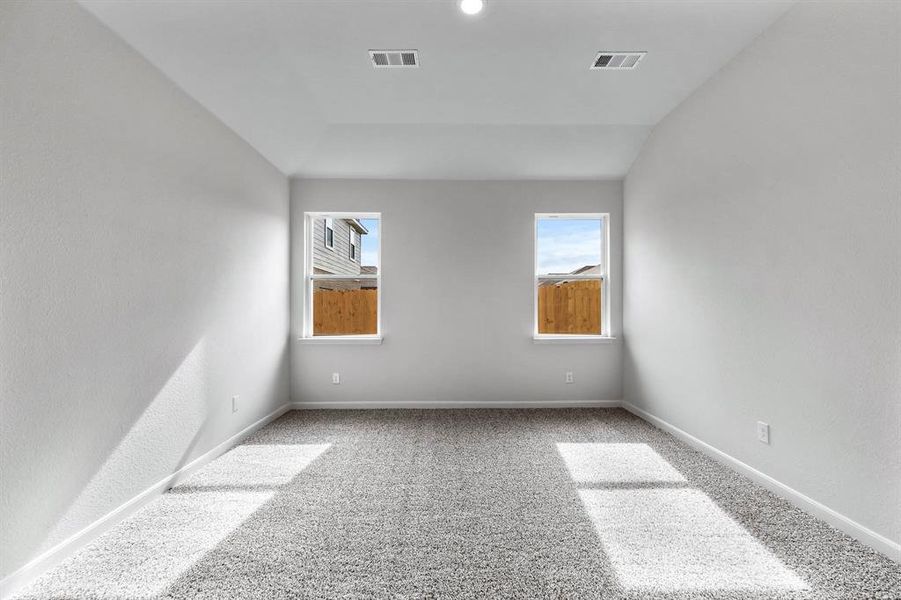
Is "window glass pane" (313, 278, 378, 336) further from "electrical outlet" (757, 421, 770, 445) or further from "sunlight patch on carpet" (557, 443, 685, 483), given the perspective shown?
"electrical outlet" (757, 421, 770, 445)

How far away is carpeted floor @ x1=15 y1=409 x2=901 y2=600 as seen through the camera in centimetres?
157

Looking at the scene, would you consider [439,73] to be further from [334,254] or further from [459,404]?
[459,404]

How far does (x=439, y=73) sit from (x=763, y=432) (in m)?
3.07

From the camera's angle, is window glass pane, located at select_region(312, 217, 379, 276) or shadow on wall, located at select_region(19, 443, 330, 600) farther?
window glass pane, located at select_region(312, 217, 379, 276)

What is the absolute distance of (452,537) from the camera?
188 cm

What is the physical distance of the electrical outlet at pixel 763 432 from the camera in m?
2.36

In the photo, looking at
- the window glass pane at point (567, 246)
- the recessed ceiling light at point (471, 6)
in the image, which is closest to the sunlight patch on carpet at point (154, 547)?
the recessed ceiling light at point (471, 6)

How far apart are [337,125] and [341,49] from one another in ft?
3.75

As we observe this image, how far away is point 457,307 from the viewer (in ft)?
14.0

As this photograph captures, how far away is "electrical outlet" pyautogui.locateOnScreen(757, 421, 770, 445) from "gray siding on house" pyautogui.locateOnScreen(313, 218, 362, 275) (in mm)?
3582

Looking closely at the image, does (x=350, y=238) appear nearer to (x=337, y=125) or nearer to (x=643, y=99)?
(x=337, y=125)

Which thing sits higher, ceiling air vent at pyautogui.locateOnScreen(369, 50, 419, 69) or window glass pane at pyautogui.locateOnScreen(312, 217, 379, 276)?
ceiling air vent at pyautogui.locateOnScreen(369, 50, 419, 69)

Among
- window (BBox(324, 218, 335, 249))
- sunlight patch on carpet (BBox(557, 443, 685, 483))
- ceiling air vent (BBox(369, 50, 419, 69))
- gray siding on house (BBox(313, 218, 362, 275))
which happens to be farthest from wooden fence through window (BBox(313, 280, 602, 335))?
ceiling air vent (BBox(369, 50, 419, 69))

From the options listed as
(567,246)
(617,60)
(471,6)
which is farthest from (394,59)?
(567,246)
